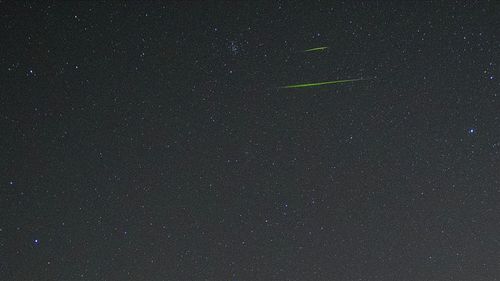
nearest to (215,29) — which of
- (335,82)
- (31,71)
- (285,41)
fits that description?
(285,41)

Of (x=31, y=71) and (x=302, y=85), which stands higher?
(x=31, y=71)

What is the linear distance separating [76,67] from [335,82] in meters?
0.63

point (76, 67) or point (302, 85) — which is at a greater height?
point (76, 67)

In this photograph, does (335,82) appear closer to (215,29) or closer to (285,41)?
(285,41)

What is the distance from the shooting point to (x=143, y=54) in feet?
4.19

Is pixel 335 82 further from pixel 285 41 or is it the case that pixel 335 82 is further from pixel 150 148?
pixel 150 148

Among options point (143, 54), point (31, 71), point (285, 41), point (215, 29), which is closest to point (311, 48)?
point (285, 41)

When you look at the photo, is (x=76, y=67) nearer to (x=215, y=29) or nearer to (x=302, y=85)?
(x=215, y=29)

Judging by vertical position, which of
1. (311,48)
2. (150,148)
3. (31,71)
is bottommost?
(150,148)

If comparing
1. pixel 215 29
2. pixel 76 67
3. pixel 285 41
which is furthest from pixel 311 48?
pixel 76 67

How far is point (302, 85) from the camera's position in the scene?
1.32 metres

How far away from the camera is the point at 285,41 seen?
1293 millimetres

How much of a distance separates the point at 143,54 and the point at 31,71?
0.27 metres

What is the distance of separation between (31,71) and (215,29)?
1.49 ft
